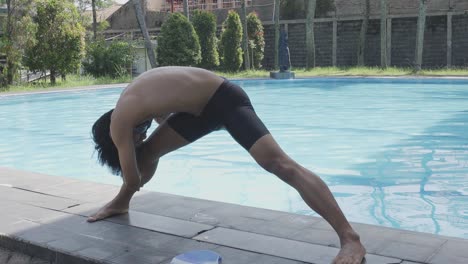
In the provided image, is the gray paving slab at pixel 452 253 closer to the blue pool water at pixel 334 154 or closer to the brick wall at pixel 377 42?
the blue pool water at pixel 334 154

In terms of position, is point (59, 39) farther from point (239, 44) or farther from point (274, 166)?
point (274, 166)

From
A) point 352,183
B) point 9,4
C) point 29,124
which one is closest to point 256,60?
point 9,4

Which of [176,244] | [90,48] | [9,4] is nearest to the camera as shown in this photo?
[176,244]

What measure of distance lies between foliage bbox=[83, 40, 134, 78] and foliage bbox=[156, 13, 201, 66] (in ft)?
4.40

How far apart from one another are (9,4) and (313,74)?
1081 centimetres

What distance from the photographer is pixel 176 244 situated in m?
3.19

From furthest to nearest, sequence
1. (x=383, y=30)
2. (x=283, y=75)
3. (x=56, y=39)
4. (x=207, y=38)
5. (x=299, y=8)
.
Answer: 1. (x=299, y=8)
2. (x=207, y=38)
3. (x=383, y=30)
4. (x=283, y=75)
5. (x=56, y=39)

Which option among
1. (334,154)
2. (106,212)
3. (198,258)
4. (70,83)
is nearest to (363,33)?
(70,83)

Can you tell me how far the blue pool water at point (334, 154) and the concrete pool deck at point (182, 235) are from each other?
5.08ft

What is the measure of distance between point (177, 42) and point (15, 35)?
6.41m

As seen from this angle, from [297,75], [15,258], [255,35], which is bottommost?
[15,258]

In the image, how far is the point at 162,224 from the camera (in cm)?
356

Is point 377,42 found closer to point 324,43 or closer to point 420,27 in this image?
point 324,43

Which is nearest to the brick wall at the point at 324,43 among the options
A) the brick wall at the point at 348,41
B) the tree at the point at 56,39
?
the brick wall at the point at 348,41
